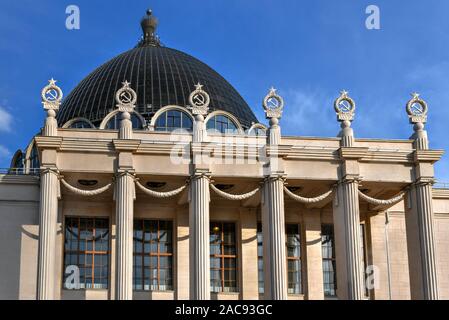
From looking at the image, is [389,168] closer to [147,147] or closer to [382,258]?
[382,258]

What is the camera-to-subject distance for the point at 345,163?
2084 inches

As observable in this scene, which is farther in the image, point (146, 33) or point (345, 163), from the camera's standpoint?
point (146, 33)

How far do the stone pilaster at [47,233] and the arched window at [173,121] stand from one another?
45.9ft

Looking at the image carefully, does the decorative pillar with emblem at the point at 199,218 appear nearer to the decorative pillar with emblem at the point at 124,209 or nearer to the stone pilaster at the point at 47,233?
the decorative pillar with emblem at the point at 124,209

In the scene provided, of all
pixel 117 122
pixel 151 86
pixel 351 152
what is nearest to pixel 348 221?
pixel 351 152

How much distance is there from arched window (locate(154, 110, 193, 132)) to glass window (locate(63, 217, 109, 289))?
35.2ft

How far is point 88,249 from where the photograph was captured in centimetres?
5347

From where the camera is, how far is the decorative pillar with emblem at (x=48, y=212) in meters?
48.0

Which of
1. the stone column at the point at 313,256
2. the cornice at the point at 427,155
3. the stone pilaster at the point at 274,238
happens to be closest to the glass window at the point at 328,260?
the stone column at the point at 313,256

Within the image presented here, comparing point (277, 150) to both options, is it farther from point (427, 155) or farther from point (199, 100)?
point (427, 155)

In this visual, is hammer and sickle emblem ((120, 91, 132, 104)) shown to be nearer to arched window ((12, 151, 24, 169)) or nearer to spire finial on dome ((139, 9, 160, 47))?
arched window ((12, 151, 24, 169))

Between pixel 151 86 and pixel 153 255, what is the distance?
53.7 ft
